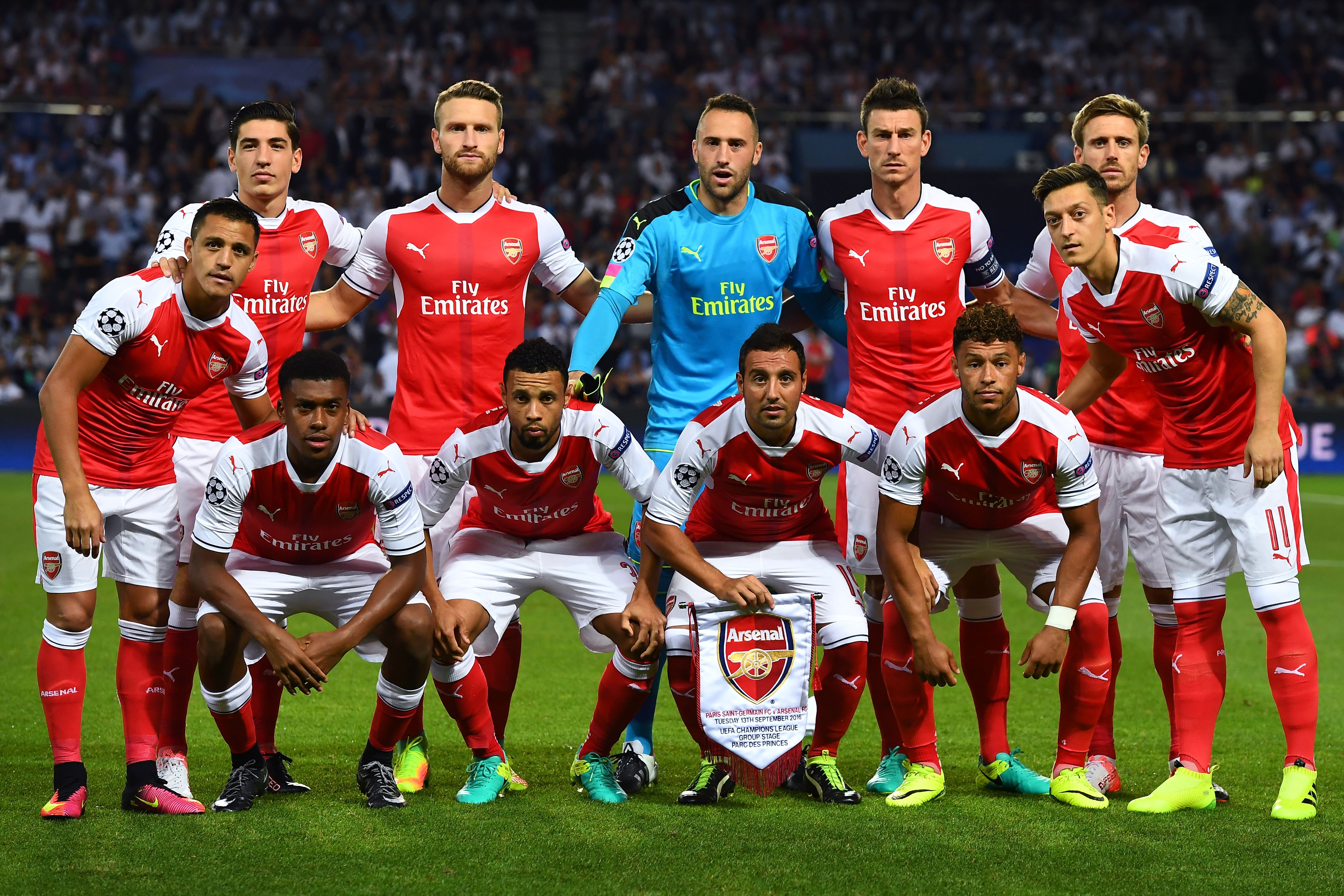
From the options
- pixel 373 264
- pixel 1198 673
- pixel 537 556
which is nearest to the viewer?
pixel 1198 673

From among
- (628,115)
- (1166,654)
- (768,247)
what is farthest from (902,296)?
(628,115)

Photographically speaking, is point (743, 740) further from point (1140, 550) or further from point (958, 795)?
point (1140, 550)

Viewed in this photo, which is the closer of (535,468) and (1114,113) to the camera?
(535,468)

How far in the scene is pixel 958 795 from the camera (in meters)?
5.31

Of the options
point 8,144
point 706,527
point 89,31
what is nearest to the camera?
point 706,527

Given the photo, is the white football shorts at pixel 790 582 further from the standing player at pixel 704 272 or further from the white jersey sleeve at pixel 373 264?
the white jersey sleeve at pixel 373 264

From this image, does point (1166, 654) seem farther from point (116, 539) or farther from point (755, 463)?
point (116, 539)

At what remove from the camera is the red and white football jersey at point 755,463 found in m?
5.34

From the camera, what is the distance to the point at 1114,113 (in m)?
5.76

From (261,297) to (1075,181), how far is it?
3420 millimetres

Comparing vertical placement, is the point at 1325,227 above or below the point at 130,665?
above

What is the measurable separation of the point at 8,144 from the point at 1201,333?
20900 millimetres

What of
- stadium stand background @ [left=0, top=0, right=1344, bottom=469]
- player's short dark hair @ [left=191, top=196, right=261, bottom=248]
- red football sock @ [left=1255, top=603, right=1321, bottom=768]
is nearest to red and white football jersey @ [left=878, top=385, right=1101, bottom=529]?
red football sock @ [left=1255, top=603, right=1321, bottom=768]

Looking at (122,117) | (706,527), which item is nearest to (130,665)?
(706,527)
